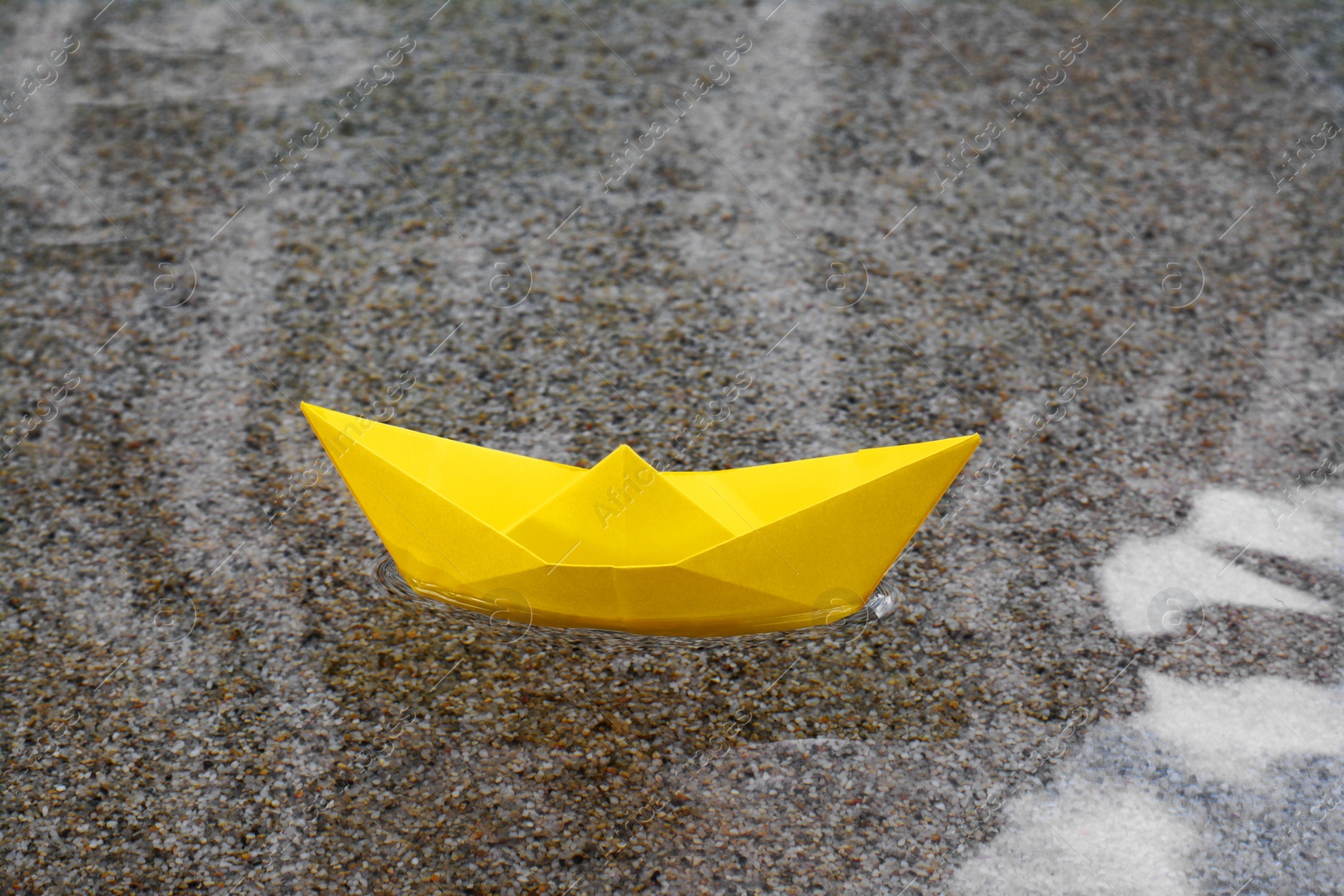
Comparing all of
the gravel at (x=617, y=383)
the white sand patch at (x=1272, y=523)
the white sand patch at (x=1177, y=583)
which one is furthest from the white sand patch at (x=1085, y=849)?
the white sand patch at (x=1272, y=523)

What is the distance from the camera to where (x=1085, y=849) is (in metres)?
1.17

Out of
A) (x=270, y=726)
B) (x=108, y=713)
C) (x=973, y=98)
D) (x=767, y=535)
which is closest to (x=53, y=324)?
(x=108, y=713)

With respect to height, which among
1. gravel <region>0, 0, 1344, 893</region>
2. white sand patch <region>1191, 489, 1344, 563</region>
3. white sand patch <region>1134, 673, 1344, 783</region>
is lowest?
white sand patch <region>1134, 673, 1344, 783</region>

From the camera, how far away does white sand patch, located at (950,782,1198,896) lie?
1.14 m

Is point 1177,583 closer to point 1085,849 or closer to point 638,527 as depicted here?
point 1085,849

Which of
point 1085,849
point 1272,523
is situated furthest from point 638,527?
point 1272,523

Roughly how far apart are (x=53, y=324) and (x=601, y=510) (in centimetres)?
144

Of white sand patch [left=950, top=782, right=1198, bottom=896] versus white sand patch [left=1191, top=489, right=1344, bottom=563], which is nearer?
white sand patch [left=950, top=782, right=1198, bottom=896]

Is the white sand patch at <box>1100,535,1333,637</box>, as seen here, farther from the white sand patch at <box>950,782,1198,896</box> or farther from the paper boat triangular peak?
the paper boat triangular peak

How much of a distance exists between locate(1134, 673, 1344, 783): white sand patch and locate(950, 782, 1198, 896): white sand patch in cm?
11

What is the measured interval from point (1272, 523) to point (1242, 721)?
0.44 m

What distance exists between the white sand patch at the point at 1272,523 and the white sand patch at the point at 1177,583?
0.19 ft

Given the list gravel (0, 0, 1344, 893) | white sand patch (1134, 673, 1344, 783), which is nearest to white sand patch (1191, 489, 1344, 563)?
gravel (0, 0, 1344, 893)

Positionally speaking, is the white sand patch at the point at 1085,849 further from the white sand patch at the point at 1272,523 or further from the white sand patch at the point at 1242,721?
the white sand patch at the point at 1272,523
